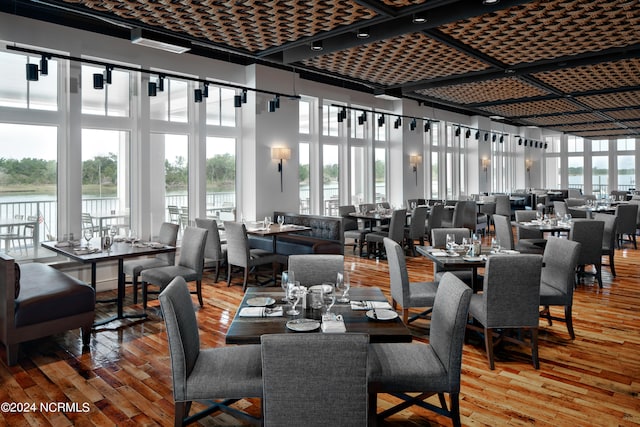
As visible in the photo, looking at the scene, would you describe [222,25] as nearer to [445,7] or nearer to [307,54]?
[307,54]

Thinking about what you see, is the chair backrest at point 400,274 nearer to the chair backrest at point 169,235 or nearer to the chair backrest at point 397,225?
the chair backrest at point 169,235

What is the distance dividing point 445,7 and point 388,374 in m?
3.69

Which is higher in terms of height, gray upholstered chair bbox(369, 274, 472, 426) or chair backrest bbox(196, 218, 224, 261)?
chair backrest bbox(196, 218, 224, 261)

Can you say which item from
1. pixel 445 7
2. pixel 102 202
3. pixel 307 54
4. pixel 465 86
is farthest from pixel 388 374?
pixel 465 86

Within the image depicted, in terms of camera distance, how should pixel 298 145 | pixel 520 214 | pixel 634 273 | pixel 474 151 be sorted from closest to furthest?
pixel 634 273
pixel 520 214
pixel 298 145
pixel 474 151

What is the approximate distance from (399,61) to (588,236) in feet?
11.1

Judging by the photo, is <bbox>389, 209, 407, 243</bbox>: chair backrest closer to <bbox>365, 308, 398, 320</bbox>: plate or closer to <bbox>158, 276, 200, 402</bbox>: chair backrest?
<bbox>365, 308, 398, 320</bbox>: plate

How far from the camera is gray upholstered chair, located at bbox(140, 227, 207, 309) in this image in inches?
201

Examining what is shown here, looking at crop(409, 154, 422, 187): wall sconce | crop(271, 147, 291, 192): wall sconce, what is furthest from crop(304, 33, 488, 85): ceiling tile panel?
crop(409, 154, 422, 187): wall sconce

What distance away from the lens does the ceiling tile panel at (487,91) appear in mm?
8078

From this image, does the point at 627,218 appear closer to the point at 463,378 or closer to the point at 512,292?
the point at 512,292

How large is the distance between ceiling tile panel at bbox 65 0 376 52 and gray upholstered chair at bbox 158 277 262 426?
109 inches

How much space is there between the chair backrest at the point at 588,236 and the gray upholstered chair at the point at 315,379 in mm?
5143

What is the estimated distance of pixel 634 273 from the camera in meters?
7.16
